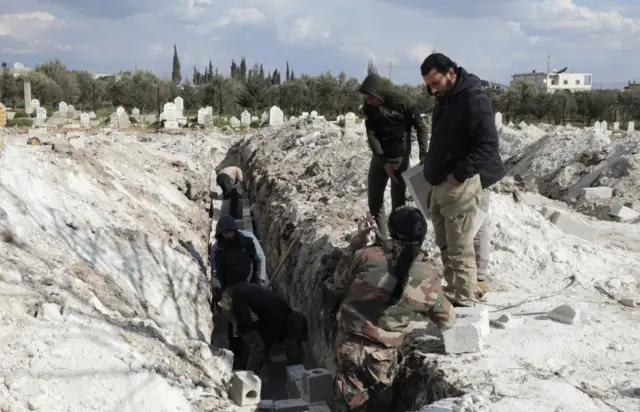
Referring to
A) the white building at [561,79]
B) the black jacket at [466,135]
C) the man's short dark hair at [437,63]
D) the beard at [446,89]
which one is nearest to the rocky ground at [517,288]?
the black jacket at [466,135]

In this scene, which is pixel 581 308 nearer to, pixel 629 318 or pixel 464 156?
pixel 629 318

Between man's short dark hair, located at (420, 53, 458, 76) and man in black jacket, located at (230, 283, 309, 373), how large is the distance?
2.35 m

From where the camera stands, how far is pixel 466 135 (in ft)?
11.8

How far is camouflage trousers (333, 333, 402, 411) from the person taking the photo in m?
3.27

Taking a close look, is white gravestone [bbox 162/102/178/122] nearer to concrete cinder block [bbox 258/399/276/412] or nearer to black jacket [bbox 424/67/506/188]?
concrete cinder block [bbox 258/399/276/412]

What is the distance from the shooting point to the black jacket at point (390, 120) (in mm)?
4605

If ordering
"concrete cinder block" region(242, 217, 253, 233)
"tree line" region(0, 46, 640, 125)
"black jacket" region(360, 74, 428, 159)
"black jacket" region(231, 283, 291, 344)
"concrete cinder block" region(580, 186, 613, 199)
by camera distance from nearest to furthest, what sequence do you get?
"black jacket" region(360, 74, 428, 159) → "black jacket" region(231, 283, 291, 344) → "concrete cinder block" region(242, 217, 253, 233) → "concrete cinder block" region(580, 186, 613, 199) → "tree line" region(0, 46, 640, 125)

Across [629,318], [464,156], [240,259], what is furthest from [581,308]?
[240,259]

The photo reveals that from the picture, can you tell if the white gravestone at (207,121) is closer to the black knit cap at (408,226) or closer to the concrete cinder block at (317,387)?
the concrete cinder block at (317,387)

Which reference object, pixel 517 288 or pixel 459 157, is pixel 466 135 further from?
pixel 517 288

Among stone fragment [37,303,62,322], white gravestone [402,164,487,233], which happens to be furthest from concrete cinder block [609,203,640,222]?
stone fragment [37,303,62,322]

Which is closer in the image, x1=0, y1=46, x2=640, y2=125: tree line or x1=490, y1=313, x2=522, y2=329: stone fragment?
x1=490, y1=313, x2=522, y2=329: stone fragment

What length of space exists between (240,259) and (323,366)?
1.25 meters

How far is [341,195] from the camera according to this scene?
7.81 metres
